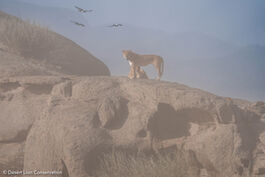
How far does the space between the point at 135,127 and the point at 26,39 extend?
5988 mm

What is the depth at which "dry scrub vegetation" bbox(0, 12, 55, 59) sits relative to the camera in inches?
335

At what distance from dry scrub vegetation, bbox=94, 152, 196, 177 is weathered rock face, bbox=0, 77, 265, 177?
0.19 m

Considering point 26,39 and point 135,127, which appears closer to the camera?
point 135,127

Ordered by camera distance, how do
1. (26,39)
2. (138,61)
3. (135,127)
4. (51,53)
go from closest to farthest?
(135,127), (138,61), (26,39), (51,53)

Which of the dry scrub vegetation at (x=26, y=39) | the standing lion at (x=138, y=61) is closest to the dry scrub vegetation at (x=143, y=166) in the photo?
the standing lion at (x=138, y=61)

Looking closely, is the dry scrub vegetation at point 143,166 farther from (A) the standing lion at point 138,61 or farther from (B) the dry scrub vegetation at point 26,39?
(B) the dry scrub vegetation at point 26,39

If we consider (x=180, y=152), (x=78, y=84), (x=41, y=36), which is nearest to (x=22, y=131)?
(x=78, y=84)

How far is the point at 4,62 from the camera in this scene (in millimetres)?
6551

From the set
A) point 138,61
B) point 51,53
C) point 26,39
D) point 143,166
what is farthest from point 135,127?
point 26,39

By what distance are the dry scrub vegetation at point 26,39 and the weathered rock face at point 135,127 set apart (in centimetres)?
406

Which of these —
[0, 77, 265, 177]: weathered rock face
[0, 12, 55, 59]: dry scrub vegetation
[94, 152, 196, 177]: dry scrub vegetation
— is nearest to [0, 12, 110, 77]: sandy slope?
[0, 12, 55, 59]: dry scrub vegetation

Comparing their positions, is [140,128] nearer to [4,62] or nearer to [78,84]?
[78,84]

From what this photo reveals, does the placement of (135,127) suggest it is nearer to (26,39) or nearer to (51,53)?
(51,53)

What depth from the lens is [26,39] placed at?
8.59m
